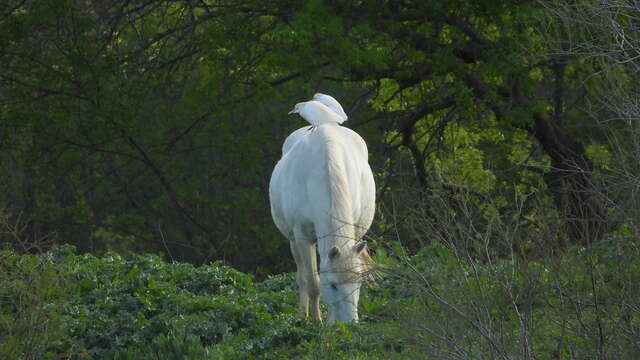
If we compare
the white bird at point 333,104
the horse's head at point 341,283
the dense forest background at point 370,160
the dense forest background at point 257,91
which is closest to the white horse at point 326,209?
the horse's head at point 341,283

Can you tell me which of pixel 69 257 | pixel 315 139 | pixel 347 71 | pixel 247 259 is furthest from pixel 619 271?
pixel 247 259

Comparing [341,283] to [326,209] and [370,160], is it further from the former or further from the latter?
[370,160]

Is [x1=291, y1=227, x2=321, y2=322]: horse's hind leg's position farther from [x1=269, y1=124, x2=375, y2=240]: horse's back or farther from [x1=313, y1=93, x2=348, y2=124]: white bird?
[x1=313, y1=93, x2=348, y2=124]: white bird

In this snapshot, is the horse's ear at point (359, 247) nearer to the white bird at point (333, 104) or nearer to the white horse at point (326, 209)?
the white horse at point (326, 209)

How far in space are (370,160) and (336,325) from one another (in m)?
9.73

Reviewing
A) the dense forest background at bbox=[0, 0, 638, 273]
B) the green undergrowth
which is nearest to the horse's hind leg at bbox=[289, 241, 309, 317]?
the green undergrowth

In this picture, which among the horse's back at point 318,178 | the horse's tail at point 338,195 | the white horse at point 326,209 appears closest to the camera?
the white horse at point 326,209

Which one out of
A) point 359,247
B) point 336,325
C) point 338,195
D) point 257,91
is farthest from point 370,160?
point 336,325

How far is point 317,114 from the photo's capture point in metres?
9.71

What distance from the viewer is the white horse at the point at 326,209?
7867 millimetres

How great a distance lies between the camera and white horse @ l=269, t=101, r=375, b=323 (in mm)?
7867

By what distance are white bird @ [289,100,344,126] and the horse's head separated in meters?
2.01

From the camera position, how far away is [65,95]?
17078mm

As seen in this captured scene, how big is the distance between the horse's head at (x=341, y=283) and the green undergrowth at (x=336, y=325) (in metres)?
0.13
